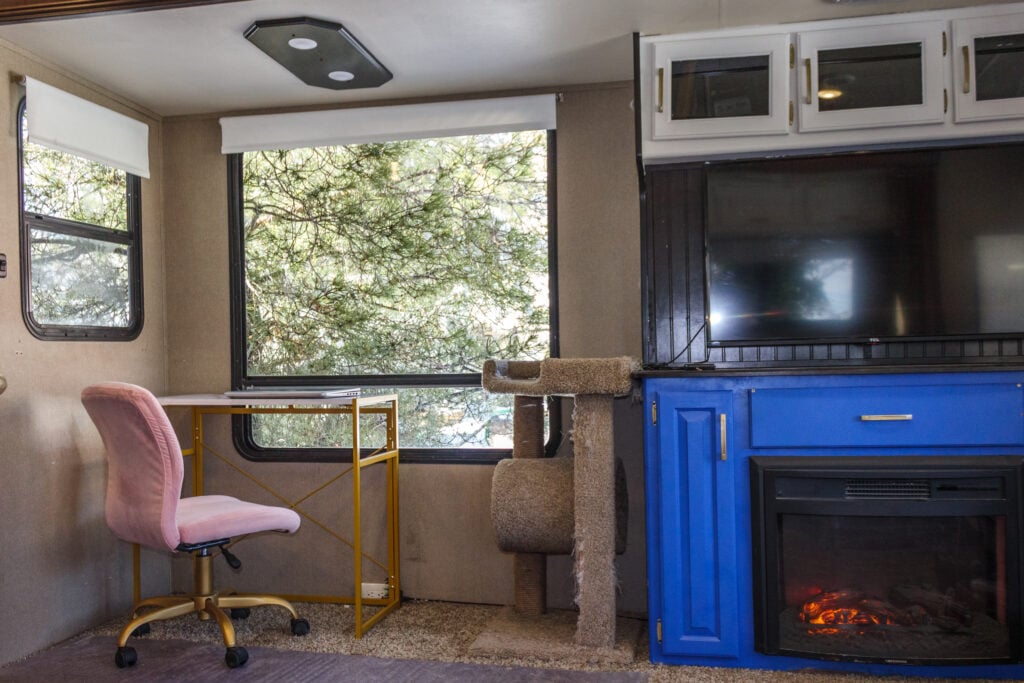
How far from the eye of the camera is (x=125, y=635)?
288cm

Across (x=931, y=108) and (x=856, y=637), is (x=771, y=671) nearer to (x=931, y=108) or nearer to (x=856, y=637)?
(x=856, y=637)

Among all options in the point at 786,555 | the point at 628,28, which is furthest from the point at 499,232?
the point at 786,555

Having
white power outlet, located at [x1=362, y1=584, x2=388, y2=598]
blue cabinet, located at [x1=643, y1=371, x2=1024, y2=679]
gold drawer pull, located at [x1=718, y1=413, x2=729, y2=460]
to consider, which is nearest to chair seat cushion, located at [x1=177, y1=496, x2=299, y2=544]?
white power outlet, located at [x1=362, y1=584, x2=388, y2=598]

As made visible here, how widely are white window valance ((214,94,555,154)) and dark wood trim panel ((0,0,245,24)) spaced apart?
1.58 metres

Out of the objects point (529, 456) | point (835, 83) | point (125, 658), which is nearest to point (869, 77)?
point (835, 83)

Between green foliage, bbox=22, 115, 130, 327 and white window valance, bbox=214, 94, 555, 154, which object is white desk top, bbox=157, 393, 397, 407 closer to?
green foliage, bbox=22, 115, 130, 327

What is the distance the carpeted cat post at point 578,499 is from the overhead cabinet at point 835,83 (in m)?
0.90

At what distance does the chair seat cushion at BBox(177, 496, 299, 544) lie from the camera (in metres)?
2.80

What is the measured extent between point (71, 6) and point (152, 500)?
5.18 ft

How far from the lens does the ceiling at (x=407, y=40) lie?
2.71m

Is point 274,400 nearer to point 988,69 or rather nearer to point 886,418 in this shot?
point 886,418

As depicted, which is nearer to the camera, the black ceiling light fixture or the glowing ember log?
the glowing ember log

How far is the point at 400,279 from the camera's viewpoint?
12.1 ft

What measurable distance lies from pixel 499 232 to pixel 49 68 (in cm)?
191
